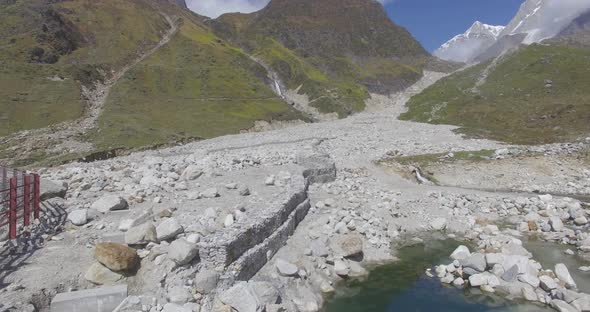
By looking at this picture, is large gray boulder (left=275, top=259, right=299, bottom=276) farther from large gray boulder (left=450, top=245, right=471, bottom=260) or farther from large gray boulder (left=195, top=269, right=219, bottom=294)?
large gray boulder (left=450, top=245, right=471, bottom=260)

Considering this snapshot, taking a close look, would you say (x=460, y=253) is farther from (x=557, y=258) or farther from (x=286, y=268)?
(x=286, y=268)

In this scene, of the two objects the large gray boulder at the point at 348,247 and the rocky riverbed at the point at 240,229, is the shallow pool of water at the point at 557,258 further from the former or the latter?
the large gray boulder at the point at 348,247

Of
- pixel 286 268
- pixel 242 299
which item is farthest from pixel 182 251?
pixel 286 268

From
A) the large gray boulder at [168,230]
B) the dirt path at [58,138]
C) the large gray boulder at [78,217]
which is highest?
the large gray boulder at [168,230]

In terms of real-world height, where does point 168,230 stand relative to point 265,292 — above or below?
above

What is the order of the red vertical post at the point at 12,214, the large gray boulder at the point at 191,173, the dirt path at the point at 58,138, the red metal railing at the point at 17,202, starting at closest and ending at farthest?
the red vertical post at the point at 12,214 < the red metal railing at the point at 17,202 < the large gray boulder at the point at 191,173 < the dirt path at the point at 58,138

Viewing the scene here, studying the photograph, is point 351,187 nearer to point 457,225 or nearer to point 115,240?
point 457,225

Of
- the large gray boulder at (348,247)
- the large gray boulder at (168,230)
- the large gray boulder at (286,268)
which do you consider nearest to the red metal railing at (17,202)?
the large gray boulder at (168,230)
